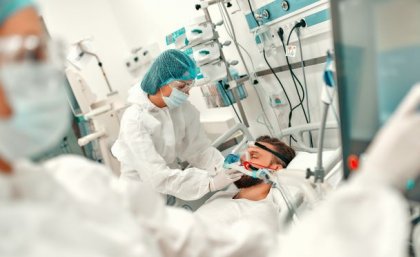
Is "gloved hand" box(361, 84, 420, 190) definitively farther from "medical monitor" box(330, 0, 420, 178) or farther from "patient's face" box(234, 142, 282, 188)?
"patient's face" box(234, 142, 282, 188)

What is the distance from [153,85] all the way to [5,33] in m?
1.41

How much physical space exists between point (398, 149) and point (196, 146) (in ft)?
5.96

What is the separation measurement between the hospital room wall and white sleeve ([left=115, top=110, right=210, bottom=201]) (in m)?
2.27

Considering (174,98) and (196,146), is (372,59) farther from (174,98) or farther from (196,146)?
(196,146)

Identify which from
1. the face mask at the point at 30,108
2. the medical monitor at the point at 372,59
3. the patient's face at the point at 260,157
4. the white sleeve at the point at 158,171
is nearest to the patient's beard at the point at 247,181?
the patient's face at the point at 260,157

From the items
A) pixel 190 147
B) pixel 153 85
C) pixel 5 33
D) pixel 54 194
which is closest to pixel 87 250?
pixel 54 194

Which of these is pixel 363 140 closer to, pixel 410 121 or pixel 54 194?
pixel 410 121

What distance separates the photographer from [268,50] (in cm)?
253

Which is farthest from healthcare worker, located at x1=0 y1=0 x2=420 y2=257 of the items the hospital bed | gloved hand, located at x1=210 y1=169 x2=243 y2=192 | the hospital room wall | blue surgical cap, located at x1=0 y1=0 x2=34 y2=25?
the hospital room wall

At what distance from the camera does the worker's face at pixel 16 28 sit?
0.58 meters

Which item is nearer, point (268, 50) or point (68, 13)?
point (268, 50)

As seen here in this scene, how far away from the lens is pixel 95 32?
13.8 feet

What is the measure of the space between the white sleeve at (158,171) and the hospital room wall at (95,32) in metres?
2.27

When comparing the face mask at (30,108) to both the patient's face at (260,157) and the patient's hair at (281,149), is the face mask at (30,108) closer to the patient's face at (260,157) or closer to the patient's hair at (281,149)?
the patient's face at (260,157)
